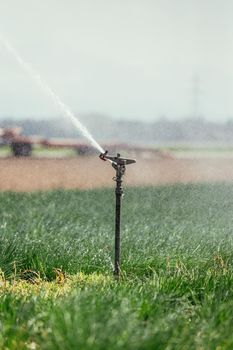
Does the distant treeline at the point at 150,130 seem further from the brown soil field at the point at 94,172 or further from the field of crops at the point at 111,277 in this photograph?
the field of crops at the point at 111,277

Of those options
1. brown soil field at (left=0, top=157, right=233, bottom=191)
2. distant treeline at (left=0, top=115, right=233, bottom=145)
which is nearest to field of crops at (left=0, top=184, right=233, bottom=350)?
brown soil field at (left=0, top=157, right=233, bottom=191)

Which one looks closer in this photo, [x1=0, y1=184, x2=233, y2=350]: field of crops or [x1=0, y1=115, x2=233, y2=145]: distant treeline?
[x1=0, y1=184, x2=233, y2=350]: field of crops

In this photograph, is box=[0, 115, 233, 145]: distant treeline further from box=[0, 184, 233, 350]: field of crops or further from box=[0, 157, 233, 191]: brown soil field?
box=[0, 184, 233, 350]: field of crops

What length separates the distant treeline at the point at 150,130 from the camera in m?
24.2

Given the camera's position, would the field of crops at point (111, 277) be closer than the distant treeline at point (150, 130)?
Yes

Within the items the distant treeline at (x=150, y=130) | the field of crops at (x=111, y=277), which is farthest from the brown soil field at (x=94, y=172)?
the field of crops at (x=111, y=277)

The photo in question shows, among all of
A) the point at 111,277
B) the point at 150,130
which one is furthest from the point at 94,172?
the point at 111,277

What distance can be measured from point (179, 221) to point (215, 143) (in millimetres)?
12140

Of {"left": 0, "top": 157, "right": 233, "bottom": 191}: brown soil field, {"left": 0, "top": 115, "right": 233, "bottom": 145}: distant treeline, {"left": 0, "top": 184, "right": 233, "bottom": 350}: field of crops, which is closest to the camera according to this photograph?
{"left": 0, "top": 184, "right": 233, "bottom": 350}: field of crops

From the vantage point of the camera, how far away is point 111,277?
746cm

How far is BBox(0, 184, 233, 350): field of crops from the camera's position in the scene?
16.0 ft

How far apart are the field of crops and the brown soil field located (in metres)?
5.95

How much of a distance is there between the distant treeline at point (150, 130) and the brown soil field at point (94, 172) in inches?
27.4

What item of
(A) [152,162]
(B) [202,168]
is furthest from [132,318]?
(A) [152,162]
